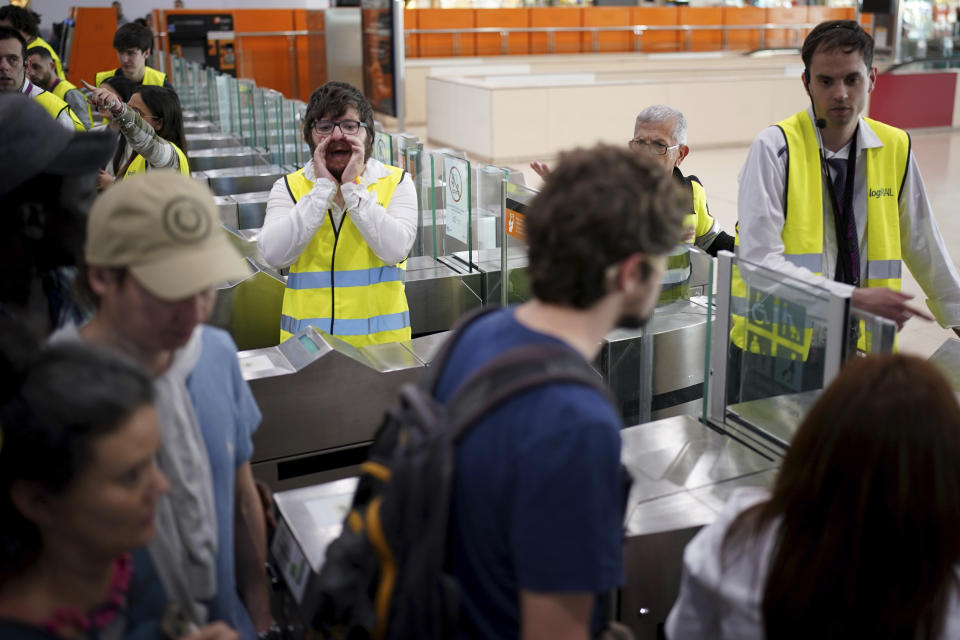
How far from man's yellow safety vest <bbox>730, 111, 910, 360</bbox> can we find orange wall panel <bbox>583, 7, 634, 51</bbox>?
16088mm

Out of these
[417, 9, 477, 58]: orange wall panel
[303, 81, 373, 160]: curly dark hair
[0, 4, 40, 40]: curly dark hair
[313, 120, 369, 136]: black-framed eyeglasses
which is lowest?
A: [313, 120, 369, 136]: black-framed eyeglasses

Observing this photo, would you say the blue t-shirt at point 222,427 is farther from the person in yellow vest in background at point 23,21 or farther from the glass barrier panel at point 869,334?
the person in yellow vest in background at point 23,21

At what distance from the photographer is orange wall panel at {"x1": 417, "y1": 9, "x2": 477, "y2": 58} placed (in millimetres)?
16375

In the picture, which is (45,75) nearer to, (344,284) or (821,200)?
(344,284)

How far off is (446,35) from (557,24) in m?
2.30

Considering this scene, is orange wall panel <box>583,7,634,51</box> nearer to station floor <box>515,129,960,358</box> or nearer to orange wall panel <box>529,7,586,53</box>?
orange wall panel <box>529,7,586,53</box>

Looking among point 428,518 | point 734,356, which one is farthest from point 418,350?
point 428,518

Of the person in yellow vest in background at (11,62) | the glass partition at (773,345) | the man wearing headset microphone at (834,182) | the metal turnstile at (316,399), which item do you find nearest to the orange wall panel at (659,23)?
the person in yellow vest in background at (11,62)

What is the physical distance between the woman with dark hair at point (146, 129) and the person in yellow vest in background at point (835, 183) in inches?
84.4

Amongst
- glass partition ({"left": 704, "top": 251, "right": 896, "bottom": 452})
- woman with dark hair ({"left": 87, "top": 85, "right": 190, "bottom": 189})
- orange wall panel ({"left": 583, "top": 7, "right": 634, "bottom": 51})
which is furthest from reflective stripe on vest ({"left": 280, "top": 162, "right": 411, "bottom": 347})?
orange wall panel ({"left": 583, "top": 7, "right": 634, "bottom": 51})

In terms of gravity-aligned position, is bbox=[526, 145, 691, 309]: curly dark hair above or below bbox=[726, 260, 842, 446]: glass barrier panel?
above

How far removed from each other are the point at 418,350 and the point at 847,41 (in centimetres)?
145

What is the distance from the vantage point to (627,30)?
59.0ft

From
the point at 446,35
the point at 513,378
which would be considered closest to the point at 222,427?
the point at 513,378
